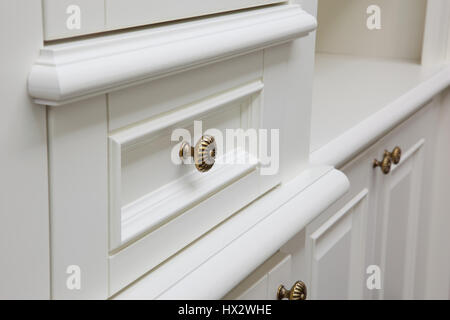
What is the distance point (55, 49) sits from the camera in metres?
0.32

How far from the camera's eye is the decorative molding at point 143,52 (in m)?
0.32

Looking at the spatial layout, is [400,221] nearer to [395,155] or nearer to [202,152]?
[395,155]

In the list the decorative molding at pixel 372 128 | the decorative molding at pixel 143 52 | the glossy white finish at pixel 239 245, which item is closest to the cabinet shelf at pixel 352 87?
the decorative molding at pixel 372 128

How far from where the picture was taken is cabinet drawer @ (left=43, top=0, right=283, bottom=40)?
328 millimetres

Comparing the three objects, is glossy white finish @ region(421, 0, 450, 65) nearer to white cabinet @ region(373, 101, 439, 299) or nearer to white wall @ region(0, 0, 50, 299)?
white cabinet @ region(373, 101, 439, 299)

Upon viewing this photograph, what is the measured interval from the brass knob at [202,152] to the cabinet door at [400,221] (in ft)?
1.78

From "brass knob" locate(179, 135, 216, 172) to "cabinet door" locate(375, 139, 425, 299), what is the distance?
0.54 meters

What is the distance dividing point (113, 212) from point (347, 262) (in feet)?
1.76

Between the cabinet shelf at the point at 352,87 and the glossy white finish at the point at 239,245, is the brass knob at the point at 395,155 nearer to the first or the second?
the cabinet shelf at the point at 352,87

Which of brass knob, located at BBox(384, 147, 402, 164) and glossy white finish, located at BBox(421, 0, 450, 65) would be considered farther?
glossy white finish, located at BBox(421, 0, 450, 65)

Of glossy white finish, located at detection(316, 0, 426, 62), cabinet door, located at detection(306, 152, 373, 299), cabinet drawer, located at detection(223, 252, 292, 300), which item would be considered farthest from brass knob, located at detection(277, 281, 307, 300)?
glossy white finish, located at detection(316, 0, 426, 62)

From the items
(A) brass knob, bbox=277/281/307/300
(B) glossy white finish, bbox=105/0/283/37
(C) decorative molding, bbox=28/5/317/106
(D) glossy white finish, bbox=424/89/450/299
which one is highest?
(B) glossy white finish, bbox=105/0/283/37

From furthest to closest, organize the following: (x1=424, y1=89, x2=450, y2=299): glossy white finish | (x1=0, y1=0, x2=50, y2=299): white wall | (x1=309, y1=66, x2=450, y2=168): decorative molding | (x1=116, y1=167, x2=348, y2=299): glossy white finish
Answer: (x1=424, y1=89, x2=450, y2=299): glossy white finish → (x1=309, y1=66, x2=450, y2=168): decorative molding → (x1=116, y1=167, x2=348, y2=299): glossy white finish → (x1=0, y1=0, x2=50, y2=299): white wall
